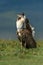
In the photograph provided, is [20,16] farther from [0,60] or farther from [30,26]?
[0,60]

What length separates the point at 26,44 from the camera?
47.2ft

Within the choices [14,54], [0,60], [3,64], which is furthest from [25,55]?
[3,64]

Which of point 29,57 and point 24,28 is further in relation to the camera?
point 24,28

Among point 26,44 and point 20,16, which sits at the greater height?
point 20,16

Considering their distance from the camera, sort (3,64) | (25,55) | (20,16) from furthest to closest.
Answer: (20,16)
(25,55)
(3,64)

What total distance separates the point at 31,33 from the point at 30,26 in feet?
1.14

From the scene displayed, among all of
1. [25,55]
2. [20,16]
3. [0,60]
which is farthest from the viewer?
[20,16]

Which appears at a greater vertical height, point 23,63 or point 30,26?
point 30,26

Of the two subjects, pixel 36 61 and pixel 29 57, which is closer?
pixel 36 61

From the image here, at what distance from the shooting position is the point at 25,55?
11656mm

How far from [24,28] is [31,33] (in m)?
0.39

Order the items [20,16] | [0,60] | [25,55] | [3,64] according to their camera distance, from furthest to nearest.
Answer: [20,16] < [25,55] < [0,60] < [3,64]

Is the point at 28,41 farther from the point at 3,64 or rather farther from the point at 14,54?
the point at 3,64

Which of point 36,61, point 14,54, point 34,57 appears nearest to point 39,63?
point 36,61
